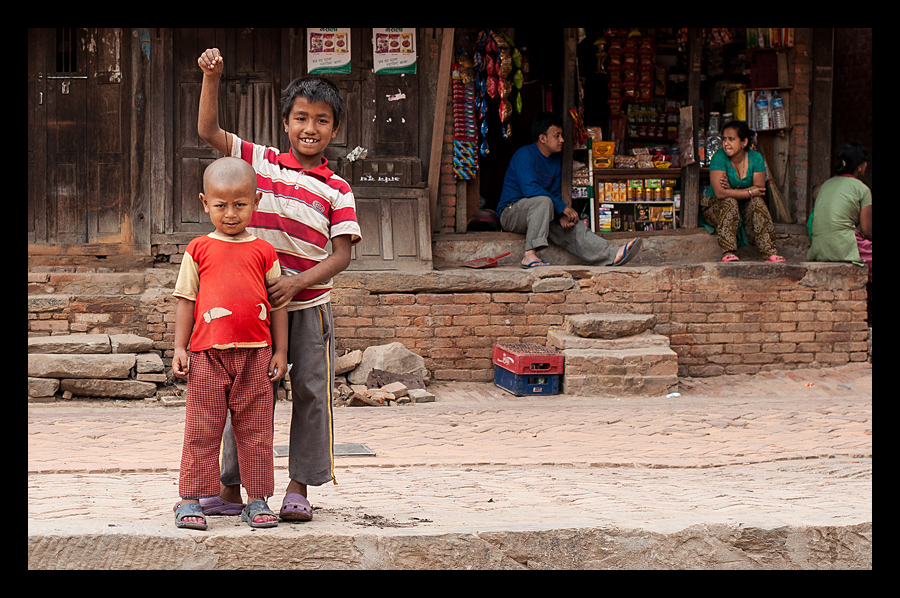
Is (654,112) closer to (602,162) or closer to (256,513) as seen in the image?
(602,162)

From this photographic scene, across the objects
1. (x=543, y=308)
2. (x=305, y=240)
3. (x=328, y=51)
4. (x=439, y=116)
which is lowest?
(x=543, y=308)

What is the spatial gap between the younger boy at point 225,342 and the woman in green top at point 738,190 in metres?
7.02

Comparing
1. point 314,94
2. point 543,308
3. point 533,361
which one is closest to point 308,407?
point 314,94

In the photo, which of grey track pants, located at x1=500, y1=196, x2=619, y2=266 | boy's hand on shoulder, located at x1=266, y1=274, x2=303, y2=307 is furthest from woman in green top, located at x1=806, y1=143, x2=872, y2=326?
boy's hand on shoulder, located at x1=266, y1=274, x2=303, y2=307

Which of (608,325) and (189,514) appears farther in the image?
(608,325)

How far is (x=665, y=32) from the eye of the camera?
10.1m

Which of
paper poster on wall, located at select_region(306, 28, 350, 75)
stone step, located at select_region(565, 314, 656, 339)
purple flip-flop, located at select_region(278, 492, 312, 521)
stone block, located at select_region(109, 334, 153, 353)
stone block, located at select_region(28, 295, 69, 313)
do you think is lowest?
purple flip-flop, located at select_region(278, 492, 312, 521)

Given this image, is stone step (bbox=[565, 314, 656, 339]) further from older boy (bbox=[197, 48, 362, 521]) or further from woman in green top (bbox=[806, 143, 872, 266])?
older boy (bbox=[197, 48, 362, 521])

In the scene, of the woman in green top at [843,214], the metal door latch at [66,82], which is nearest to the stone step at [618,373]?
the woman in green top at [843,214]

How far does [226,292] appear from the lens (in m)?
3.22

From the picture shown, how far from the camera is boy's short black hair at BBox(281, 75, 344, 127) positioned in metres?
3.46

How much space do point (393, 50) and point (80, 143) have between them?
315cm

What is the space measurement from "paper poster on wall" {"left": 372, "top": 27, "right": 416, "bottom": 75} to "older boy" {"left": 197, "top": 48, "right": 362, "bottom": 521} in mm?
5508

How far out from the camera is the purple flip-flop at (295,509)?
3.42m
